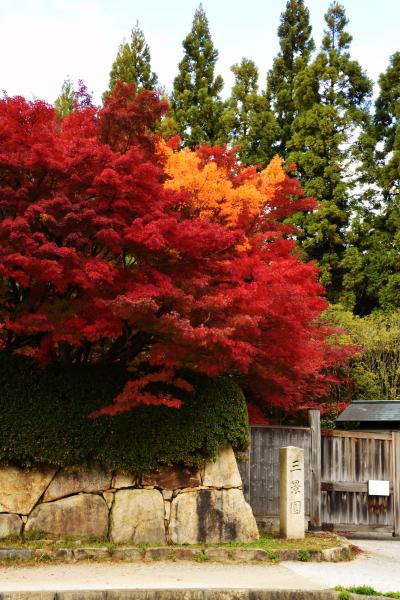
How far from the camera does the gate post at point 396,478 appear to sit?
46.2 ft

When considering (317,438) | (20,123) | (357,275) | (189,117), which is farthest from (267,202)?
(189,117)

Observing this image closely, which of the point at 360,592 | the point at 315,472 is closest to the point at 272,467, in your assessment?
the point at 315,472

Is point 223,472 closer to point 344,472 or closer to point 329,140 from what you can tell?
point 344,472

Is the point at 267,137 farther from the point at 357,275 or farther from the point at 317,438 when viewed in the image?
the point at 317,438

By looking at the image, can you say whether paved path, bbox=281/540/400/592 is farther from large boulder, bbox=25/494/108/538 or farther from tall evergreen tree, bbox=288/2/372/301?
tall evergreen tree, bbox=288/2/372/301

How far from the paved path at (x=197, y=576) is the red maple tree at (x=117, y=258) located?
7.51ft

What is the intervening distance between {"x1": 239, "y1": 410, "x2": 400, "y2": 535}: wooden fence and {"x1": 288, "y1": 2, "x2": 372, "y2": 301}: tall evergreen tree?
15.7 metres

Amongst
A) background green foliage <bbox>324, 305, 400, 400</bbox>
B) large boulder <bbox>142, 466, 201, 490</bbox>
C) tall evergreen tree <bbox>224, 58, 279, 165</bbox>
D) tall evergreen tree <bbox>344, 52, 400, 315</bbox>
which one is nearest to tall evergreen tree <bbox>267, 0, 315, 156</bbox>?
tall evergreen tree <bbox>224, 58, 279, 165</bbox>

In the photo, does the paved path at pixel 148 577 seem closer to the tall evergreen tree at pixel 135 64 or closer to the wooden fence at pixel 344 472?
the wooden fence at pixel 344 472

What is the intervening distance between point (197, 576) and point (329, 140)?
26.2 m

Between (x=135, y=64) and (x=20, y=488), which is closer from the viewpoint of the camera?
(x=20, y=488)

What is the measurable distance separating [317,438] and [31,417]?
6.02m

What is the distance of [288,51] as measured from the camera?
36750 mm

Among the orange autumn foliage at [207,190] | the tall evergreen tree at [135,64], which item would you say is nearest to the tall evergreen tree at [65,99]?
the tall evergreen tree at [135,64]
